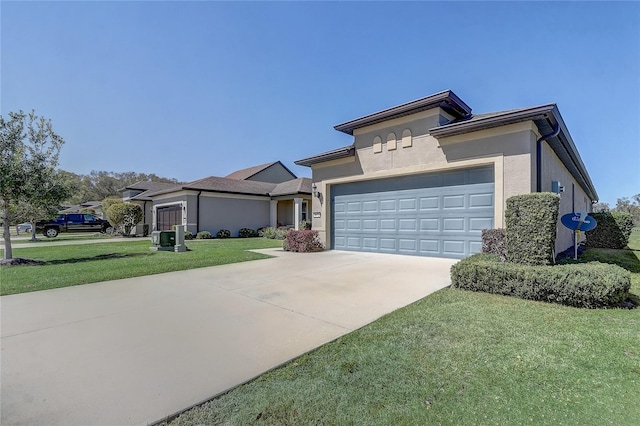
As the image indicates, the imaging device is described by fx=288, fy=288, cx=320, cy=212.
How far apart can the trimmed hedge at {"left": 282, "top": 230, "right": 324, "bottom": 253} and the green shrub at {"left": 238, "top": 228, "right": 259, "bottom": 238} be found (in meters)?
10.6

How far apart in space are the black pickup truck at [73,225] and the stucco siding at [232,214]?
9758 mm

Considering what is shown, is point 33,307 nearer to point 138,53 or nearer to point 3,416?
point 3,416

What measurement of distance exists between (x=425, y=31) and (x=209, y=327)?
451 inches

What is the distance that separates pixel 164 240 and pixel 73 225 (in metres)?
18.6

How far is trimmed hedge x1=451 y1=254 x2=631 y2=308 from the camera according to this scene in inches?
172

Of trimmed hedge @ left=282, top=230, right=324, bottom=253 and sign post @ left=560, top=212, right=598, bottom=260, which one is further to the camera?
trimmed hedge @ left=282, top=230, right=324, bottom=253

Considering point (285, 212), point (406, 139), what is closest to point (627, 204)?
point (285, 212)

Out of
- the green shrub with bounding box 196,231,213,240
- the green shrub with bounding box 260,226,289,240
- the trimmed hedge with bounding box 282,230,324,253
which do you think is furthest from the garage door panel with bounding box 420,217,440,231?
the green shrub with bounding box 196,231,213,240

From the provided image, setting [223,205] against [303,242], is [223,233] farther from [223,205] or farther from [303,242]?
[303,242]

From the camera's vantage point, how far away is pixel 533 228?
Result: 18.2 ft

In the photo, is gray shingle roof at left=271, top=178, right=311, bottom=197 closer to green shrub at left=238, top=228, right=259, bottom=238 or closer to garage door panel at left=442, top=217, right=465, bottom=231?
green shrub at left=238, top=228, right=259, bottom=238

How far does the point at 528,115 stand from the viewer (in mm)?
7105

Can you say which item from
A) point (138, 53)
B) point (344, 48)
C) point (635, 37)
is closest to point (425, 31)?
point (344, 48)

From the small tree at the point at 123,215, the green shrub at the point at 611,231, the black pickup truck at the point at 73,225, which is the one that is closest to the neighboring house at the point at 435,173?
the green shrub at the point at 611,231
